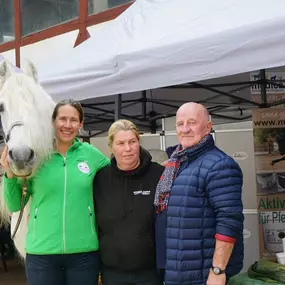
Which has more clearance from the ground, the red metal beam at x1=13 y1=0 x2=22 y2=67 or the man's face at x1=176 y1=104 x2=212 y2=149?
the red metal beam at x1=13 y1=0 x2=22 y2=67

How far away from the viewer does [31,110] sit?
7.70 feet

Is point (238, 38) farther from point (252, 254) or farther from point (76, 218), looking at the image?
point (252, 254)

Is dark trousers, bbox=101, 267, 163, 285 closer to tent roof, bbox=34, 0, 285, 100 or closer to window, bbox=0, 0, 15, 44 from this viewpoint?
tent roof, bbox=34, 0, 285, 100

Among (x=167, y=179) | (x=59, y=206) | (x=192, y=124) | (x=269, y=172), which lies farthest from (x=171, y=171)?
(x=269, y=172)

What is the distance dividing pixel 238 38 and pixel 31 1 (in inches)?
260

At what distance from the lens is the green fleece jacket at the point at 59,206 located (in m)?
2.29

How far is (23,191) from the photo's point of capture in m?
2.36

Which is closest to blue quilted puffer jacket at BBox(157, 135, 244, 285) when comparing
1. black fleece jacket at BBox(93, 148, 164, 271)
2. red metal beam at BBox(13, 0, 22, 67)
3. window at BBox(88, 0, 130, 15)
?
black fleece jacket at BBox(93, 148, 164, 271)

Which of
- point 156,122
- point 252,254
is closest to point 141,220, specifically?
point 252,254

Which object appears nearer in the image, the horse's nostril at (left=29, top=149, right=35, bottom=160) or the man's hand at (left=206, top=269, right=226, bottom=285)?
the man's hand at (left=206, top=269, right=226, bottom=285)

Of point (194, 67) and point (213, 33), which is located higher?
point (213, 33)

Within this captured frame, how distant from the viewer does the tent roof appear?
2.35 metres

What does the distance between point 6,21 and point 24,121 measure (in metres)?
7.11

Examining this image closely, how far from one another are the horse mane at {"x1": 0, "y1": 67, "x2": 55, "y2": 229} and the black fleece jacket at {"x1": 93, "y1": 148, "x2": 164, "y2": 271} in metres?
0.38
